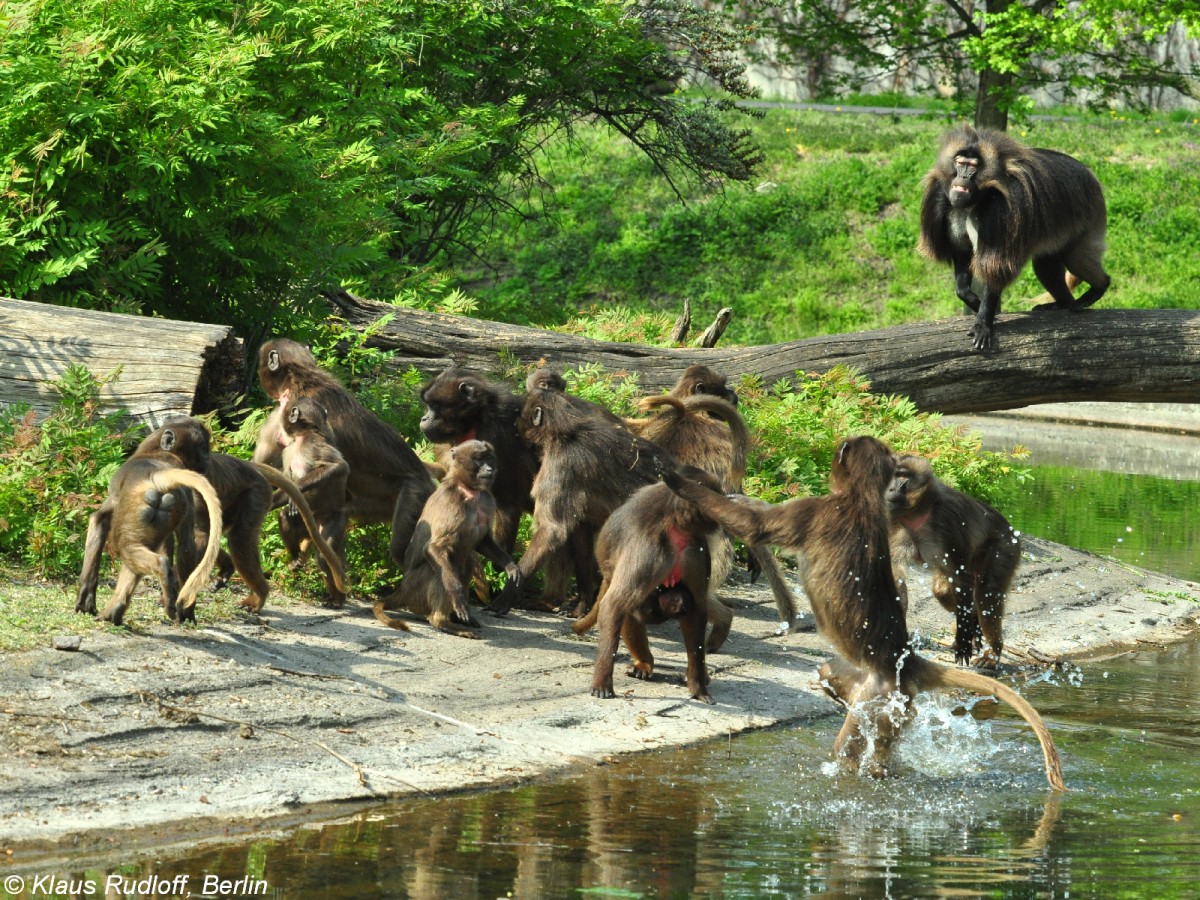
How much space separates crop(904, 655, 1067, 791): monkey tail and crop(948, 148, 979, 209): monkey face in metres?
5.65

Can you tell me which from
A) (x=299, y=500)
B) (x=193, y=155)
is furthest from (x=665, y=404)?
(x=193, y=155)

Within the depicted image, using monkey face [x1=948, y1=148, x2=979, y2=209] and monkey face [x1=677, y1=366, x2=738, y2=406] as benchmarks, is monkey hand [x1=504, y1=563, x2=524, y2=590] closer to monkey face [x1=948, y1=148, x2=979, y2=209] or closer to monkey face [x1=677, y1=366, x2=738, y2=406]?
monkey face [x1=677, y1=366, x2=738, y2=406]

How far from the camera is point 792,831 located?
602 centimetres

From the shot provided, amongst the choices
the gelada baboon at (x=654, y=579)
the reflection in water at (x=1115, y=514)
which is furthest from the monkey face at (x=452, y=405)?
the reflection in water at (x=1115, y=514)

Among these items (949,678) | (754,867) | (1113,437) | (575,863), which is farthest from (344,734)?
(1113,437)

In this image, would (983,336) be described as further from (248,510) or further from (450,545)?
(248,510)

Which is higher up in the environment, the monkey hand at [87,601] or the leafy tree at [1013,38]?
the leafy tree at [1013,38]

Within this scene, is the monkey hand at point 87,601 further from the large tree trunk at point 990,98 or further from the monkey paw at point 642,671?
the large tree trunk at point 990,98

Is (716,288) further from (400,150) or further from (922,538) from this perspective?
(922,538)

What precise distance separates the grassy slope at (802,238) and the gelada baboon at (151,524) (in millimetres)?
16329

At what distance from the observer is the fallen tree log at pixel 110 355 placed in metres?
8.94

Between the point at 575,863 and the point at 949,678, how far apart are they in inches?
95.4

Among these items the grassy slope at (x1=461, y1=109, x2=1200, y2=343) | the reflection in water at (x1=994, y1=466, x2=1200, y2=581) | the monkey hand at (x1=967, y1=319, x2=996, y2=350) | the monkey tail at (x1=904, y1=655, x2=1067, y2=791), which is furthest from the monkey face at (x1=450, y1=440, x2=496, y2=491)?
the grassy slope at (x1=461, y1=109, x2=1200, y2=343)

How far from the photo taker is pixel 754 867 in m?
5.54
